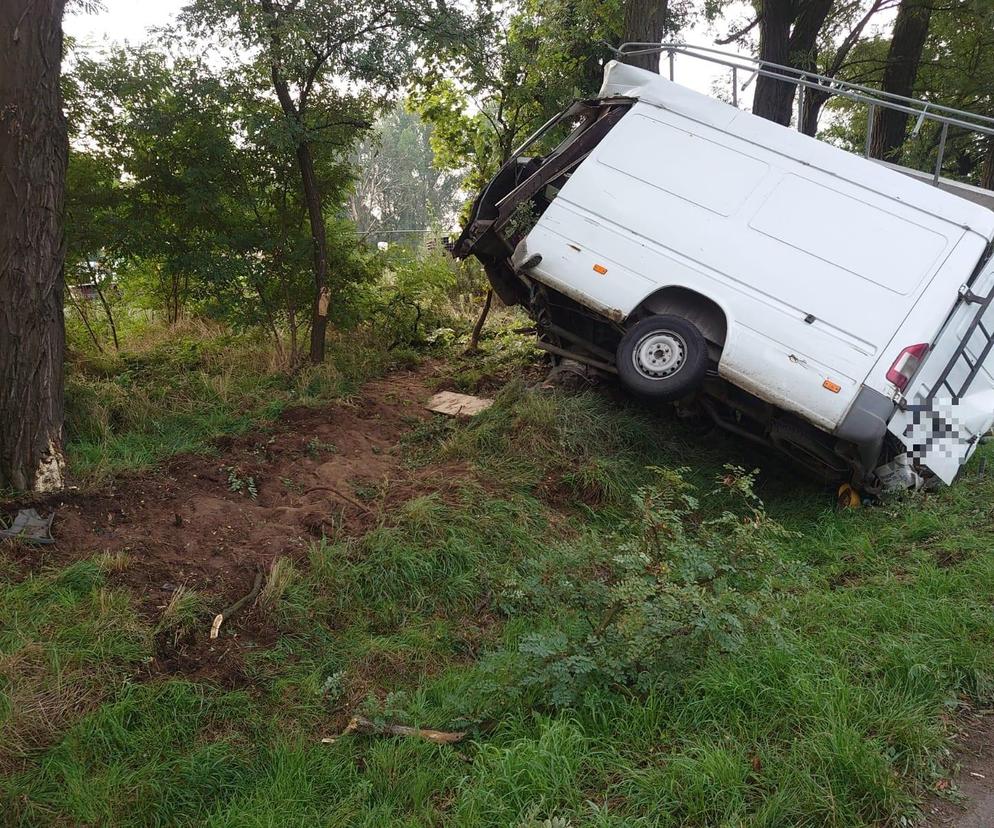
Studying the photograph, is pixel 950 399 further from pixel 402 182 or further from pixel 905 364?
pixel 402 182

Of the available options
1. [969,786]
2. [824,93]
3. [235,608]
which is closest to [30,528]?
[235,608]

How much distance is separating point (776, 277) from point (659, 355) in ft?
3.32

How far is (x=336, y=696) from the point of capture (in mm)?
3371

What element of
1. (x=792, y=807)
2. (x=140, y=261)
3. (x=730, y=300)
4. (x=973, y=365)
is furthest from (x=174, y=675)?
(x=973, y=365)

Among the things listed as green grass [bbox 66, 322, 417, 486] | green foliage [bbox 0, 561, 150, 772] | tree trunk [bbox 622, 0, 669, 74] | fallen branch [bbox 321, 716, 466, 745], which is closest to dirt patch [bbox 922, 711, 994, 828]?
fallen branch [bbox 321, 716, 466, 745]

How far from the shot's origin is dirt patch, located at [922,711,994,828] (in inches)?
96.3

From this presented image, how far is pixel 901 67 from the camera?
1142 centimetres

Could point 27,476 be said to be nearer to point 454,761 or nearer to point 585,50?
point 454,761

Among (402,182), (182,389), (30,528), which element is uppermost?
(30,528)

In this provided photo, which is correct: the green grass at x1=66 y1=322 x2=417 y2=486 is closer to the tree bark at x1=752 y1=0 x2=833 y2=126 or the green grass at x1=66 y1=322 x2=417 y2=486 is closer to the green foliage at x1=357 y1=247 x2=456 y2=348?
the green foliage at x1=357 y1=247 x2=456 y2=348

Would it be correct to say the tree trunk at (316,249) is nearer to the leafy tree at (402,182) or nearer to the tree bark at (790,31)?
the tree bark at (790,31)

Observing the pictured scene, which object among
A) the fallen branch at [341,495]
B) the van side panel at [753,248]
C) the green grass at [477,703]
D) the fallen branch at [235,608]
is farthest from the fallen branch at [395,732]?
the van side panel at [753,248]

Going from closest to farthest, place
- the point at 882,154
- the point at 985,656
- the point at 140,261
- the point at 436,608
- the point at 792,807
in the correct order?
the point at 792,807, the point at 985,656, the point at 436,608, the point at 140,261, the point at 882,154

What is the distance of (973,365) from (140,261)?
737cm
